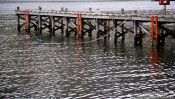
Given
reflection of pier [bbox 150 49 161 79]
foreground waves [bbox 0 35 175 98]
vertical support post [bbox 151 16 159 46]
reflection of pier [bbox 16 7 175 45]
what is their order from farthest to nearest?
reflection of pier [bbox 16 7 175 45] → vertical support post [bbox 151 16 159 46] → reflection of pier [bbox 150 49 161 79] → foreground waves [bbox 0 35 175 98]

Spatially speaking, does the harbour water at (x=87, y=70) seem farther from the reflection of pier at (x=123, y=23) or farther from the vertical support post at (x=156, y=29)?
the reflection of pier at (x=123, y=23)

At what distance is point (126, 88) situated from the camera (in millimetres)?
27172

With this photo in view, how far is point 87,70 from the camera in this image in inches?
1335

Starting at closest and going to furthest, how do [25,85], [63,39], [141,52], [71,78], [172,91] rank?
[172,91] → [25,85] → [71,78] → [141,52] → [63,39]

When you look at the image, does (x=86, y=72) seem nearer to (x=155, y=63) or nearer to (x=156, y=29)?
(x=155, y=63)

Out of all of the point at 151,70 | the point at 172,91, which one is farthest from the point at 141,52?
the point at 172,91

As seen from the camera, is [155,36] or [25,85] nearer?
[25,85]

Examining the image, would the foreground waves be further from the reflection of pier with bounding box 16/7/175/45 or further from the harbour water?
the reflection of pier with bounding box 16/7/175/45

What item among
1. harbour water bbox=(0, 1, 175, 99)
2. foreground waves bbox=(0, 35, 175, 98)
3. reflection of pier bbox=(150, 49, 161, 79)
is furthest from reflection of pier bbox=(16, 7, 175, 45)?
reflection of pier bbox=(150, 49, 161, 79)

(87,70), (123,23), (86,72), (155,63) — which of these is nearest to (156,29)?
(123,23)

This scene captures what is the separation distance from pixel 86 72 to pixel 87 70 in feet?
2.71

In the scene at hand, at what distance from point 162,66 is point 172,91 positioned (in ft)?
28.8

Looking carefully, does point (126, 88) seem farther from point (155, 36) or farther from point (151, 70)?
point (155, 36)

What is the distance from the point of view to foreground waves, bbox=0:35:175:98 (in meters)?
26.4
